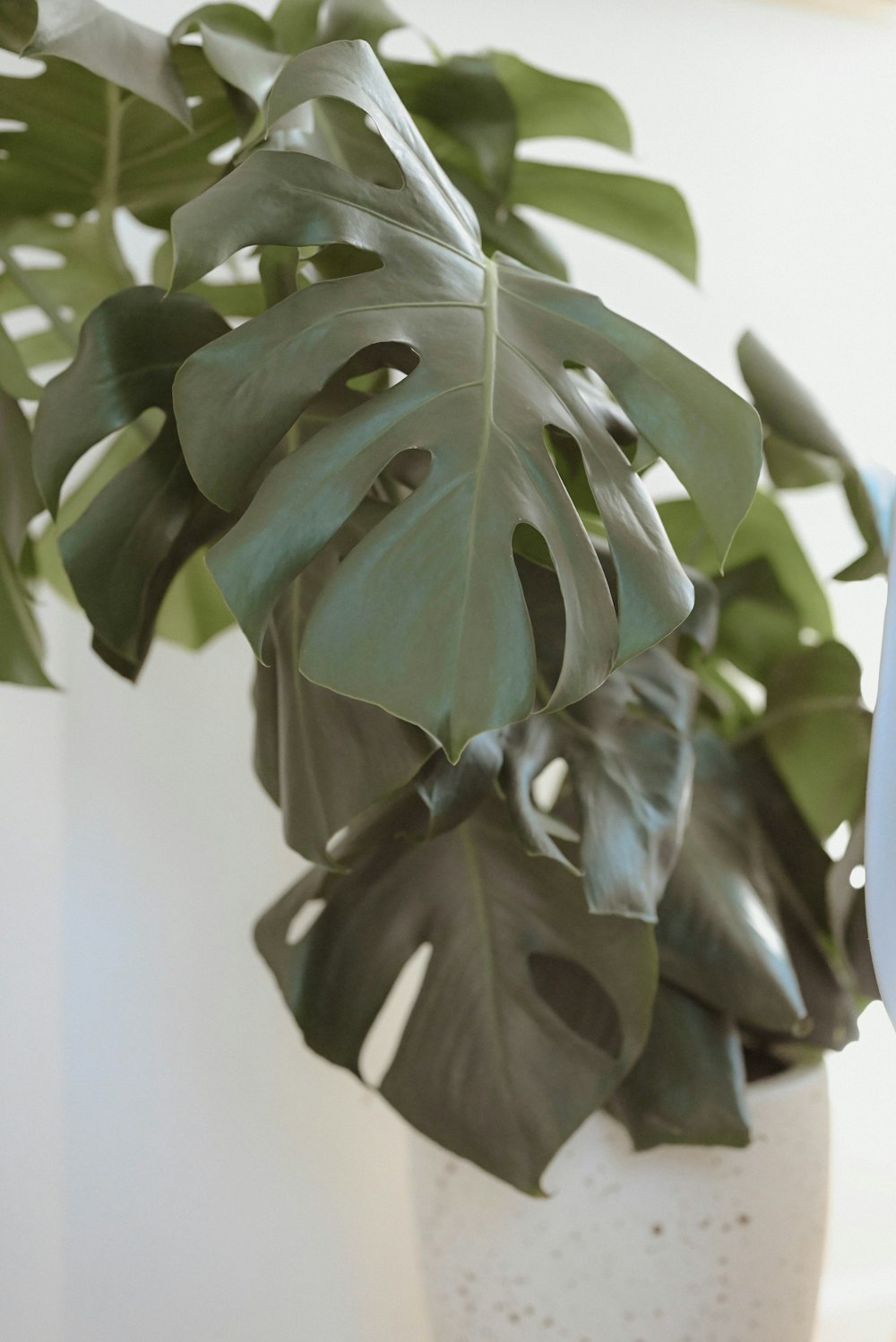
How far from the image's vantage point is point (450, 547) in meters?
0.48

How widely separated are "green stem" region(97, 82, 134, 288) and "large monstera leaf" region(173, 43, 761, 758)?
10.5 inches

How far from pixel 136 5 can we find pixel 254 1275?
1260 millimetres

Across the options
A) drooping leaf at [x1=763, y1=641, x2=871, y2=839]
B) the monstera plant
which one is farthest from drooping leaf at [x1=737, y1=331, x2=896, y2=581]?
drooping leaf at [x1=763, y1=641, x2=871, y2=839]

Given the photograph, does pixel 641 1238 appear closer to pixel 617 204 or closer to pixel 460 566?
pixel 460 566

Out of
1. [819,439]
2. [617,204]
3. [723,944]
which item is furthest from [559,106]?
[723,944]

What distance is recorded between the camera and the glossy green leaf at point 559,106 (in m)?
0.87

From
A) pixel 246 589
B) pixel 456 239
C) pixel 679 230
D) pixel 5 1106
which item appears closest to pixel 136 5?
pixel 679 230

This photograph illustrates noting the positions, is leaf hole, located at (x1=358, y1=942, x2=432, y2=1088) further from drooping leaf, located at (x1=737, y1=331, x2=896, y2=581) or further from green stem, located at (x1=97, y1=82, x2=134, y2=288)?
green stem, located at (x1=97, y1=82, x2=134, y2=288)

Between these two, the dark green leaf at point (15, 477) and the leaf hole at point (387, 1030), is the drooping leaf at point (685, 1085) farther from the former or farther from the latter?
the dark green leaf at point (15, 477)

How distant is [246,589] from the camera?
1.58 ft

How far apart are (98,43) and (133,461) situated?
0.22 meters

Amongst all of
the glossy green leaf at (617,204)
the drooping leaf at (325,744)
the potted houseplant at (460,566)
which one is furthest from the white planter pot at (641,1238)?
the glossy green leaf at (617,204)

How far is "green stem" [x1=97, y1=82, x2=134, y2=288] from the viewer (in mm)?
771

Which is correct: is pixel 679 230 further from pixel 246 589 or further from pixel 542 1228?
pixel 542 1228
